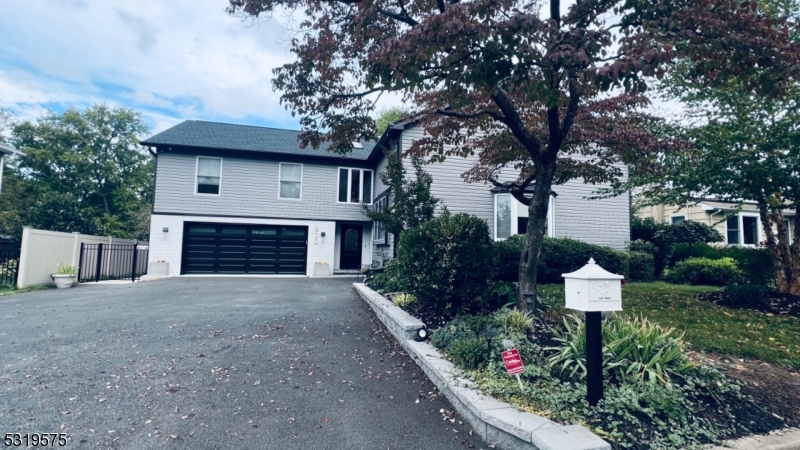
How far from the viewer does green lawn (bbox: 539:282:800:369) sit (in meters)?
4.75

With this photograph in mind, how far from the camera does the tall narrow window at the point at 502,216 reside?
42.6 feet

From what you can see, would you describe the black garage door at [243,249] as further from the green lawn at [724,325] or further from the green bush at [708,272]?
the green bush at [708,272]

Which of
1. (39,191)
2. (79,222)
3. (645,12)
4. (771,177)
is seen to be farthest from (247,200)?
(39,191)

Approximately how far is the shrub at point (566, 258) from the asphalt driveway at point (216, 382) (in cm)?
587

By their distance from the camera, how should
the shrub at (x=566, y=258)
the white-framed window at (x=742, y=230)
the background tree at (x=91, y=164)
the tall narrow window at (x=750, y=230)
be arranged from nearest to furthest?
the shrub at (x=566, y=258)
the white-framed window at (x=742, y=230)
the tall narrow window at (x=750, y=230)
the background tree at (x=91, y=164)

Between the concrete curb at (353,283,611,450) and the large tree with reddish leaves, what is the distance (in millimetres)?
2168

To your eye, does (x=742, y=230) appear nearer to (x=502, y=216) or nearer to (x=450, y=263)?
(x=502, y=216)

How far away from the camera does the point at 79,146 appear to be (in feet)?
94.3

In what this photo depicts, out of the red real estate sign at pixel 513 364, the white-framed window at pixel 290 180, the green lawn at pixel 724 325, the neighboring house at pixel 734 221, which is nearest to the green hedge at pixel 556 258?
the green lawn at pixel 724 325

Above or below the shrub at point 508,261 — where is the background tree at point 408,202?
above

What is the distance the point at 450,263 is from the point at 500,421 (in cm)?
266

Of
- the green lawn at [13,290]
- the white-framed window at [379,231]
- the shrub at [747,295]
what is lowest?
the green lawn at [13,290]

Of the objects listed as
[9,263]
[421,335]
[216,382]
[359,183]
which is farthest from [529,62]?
[9,263]

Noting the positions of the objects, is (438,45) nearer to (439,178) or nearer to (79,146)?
(439,178)
